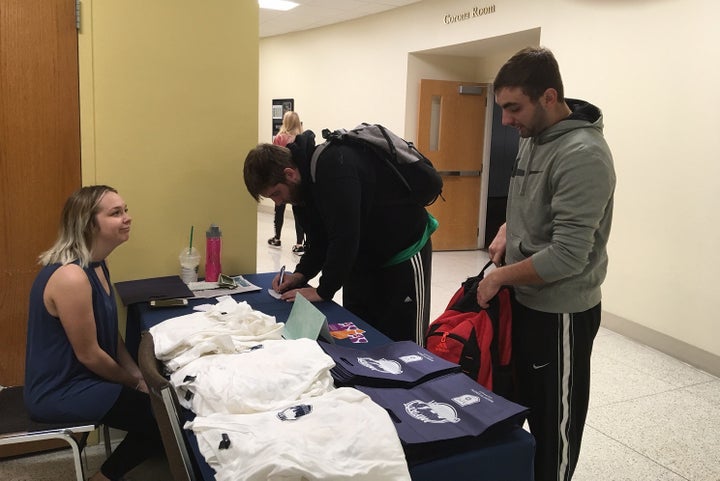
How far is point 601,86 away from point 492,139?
2.62 metres

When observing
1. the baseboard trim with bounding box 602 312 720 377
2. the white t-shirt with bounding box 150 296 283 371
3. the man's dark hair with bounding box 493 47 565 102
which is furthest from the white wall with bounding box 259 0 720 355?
the white t-shirt with bounding box 150 296 283 371

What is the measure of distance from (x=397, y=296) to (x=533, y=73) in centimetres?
95

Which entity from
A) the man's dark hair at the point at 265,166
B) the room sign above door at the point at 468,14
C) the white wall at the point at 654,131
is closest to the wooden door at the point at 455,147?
the room sign above door at the point at 468,14

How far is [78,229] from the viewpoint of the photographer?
1795 millimetres


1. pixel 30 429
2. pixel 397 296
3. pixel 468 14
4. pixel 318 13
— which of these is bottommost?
pixel 30 429

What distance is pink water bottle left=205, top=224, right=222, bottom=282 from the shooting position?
2461mm

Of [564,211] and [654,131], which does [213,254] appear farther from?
[654,131]

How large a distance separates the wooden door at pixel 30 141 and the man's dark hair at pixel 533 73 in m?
1.63

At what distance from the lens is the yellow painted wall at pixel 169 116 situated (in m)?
2.25

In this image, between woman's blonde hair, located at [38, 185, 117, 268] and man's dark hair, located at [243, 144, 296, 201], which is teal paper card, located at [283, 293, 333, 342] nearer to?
man's dark hair, located at [243, 144, 296, 201]

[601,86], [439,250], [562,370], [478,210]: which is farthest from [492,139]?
[562,370]

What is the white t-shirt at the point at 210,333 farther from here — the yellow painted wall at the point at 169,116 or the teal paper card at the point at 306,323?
the yellow painted wall at the point at 169,116

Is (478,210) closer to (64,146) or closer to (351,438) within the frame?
(64,146)

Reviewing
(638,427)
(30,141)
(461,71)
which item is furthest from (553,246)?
(461,71)
